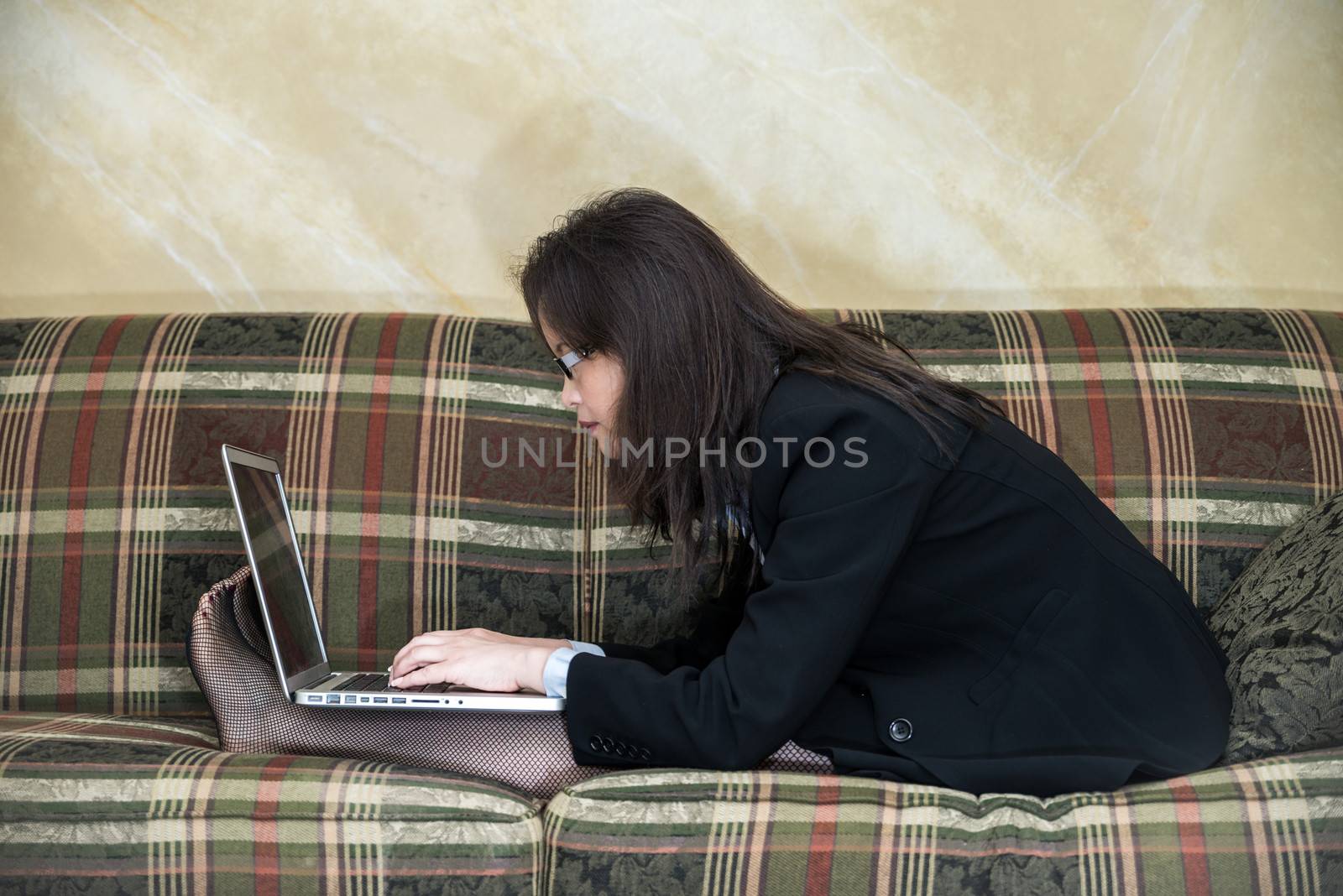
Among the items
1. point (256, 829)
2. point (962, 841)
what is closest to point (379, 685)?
point (256, 829)

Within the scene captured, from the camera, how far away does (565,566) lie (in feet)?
5.55

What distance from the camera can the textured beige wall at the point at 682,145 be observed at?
2.12m

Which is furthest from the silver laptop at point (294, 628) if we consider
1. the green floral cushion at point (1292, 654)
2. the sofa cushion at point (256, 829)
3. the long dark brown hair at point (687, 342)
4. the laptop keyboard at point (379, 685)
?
the green floral cushion at point (1292, 654)

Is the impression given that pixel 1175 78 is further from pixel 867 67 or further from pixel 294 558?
pixel 294 558

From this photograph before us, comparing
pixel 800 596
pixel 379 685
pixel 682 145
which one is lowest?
pixel 379 685

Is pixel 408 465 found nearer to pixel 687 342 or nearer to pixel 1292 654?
pixel 687 342

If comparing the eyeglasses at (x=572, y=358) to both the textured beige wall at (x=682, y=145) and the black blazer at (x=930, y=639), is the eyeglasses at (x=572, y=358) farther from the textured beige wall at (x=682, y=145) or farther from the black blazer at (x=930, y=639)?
the textured beige wall at (x=682, y=145)

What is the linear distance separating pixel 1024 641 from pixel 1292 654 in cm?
30

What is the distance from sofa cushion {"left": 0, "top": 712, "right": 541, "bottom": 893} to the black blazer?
0.57 feet

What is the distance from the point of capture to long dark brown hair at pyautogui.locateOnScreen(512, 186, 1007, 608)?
1183 millimetres

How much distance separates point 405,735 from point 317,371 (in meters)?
0.69

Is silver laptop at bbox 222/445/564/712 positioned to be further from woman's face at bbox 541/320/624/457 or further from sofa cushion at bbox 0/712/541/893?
woman's face at bbox 541/320/624/457

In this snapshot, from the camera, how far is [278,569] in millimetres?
1423

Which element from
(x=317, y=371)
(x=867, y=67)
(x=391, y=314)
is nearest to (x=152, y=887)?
(x=317, y=371)
